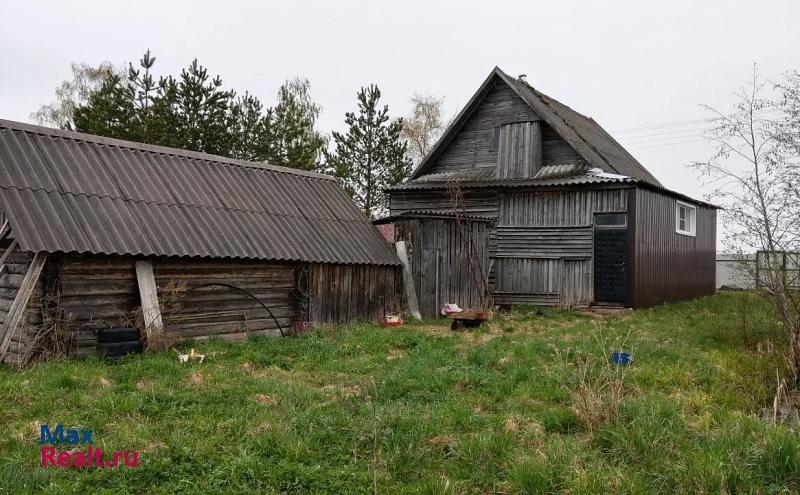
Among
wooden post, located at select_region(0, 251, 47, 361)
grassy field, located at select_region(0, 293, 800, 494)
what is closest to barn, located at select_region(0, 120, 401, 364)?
wooden post, located at select_region(0, 251, 47, 361)

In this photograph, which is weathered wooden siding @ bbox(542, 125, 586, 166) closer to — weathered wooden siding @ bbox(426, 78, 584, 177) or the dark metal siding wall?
weathered wooden siding @ bbox(426, 78, 584, 177)

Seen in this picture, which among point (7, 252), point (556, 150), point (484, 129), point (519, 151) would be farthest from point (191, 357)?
point (484, 129)

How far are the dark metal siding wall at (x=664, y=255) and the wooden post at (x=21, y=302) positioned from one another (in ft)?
48.1

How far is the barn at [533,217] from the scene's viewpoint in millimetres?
16172

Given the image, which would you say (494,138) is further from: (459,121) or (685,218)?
(685,218)

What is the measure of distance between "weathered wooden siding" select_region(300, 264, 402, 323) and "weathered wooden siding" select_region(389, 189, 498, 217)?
5028mm

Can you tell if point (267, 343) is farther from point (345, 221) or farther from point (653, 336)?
point (653, 336)

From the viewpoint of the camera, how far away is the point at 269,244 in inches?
493

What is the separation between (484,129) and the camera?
20.6 meters

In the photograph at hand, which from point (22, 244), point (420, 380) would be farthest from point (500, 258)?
point (22, 244)

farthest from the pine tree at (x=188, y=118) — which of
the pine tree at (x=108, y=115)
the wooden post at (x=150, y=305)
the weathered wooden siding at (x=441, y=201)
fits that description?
the wooden post at (x=150, y=305)

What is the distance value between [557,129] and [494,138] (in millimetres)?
2544

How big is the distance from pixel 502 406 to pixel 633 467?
2081 millimetres

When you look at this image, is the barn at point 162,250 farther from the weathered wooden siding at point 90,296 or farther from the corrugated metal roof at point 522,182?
the corrugated metal roof at point 522,182
